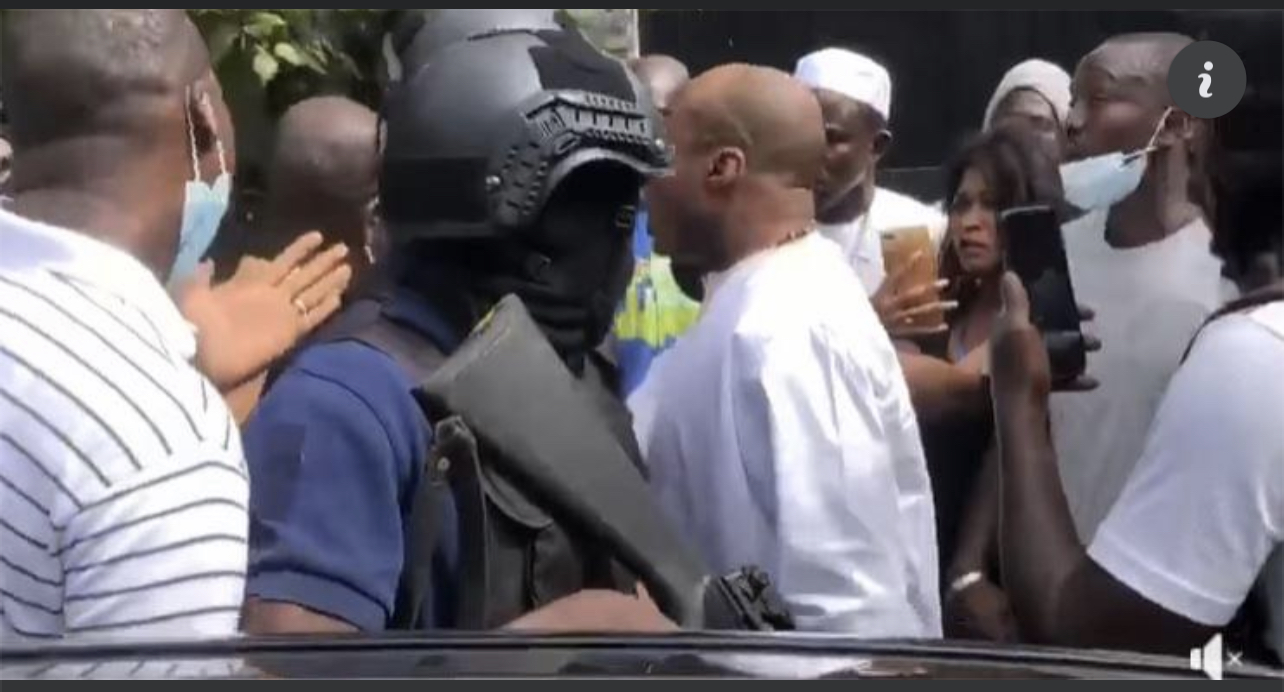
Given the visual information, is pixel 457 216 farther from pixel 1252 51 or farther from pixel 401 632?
pixel 1252 51

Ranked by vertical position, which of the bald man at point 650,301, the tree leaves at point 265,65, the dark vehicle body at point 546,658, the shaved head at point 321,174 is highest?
the tree leaves at point 265,65

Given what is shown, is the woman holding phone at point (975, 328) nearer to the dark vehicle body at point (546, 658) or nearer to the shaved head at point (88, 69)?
the dark vehicle body at point (546, 658)

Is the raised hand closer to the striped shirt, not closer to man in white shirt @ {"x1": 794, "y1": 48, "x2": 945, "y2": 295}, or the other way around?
the striped shirt

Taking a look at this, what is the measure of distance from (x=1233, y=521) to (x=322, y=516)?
4.38ft

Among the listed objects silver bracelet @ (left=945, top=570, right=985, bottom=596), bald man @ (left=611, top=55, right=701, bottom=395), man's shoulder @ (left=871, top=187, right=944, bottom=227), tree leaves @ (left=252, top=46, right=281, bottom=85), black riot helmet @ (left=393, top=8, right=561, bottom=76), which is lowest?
silver bracelet @ (left=945, top=570, right=985, bottom=596)

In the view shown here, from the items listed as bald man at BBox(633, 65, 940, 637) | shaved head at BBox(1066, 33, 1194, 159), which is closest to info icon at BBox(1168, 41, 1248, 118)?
shaved head at BBox(1066, 33, 1194, 159)

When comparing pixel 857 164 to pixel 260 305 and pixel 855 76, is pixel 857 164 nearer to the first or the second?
pixel 855 76

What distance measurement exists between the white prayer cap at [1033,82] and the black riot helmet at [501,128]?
0.49m

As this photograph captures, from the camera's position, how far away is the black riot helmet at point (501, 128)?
13.8ft

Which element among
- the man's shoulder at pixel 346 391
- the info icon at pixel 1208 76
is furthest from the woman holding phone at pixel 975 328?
the man's shoulder at pixel 346 391

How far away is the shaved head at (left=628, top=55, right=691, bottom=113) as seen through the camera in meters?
4.18

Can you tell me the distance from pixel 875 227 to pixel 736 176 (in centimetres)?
24

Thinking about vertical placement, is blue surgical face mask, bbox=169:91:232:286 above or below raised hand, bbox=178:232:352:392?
above

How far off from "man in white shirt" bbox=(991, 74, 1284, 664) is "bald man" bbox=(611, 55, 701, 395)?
1.56ft
